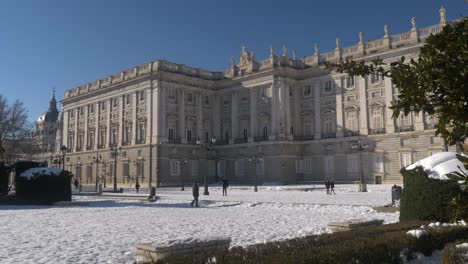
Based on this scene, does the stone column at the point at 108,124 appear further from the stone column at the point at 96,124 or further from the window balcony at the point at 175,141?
the window balcony at the point at 175,141

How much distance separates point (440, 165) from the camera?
11.1m

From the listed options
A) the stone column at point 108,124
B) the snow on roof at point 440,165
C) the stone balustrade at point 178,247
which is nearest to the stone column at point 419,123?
the snow on roof at point 440,165

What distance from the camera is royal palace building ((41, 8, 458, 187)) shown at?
156 ft

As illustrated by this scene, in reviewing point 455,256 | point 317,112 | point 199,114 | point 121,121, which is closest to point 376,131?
point 317,112

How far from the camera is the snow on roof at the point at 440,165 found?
10.8 m

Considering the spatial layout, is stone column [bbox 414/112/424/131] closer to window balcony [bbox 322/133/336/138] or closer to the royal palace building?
the royal palace building

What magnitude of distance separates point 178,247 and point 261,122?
163 ft

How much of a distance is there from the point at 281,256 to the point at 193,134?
177ft

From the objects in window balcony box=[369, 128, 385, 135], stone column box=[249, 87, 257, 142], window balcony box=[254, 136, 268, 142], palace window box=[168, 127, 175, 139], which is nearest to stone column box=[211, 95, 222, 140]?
stone column box=[249, 87, 257, 142]

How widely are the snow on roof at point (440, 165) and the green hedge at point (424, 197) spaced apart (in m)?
0.14

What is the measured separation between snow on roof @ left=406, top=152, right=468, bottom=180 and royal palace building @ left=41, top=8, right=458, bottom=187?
34.7 meters

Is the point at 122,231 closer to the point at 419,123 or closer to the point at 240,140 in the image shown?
the point at 419,123

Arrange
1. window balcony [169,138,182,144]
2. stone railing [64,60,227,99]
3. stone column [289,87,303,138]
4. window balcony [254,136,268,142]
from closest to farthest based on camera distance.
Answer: window balcony [254,136,268,142], stone column [289,87,303,138], window balcony [169,138,182,144], stone railing [64,60,227,99]

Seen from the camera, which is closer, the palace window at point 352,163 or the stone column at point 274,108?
the palace window at point 352,163
